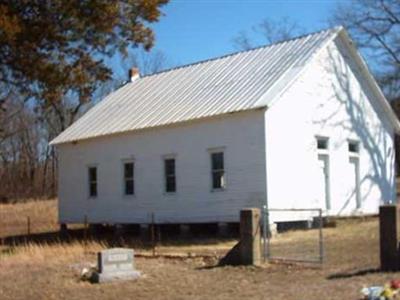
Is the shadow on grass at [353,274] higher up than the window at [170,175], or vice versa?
the window at [170,175]

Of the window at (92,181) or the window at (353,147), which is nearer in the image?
the window at (353,147)

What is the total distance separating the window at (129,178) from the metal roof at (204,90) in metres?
1.50

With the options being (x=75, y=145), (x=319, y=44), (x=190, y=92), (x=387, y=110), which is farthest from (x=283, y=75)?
(x=75, y=145)

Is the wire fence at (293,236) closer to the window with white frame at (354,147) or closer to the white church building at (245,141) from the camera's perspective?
the white church building at (245,141)

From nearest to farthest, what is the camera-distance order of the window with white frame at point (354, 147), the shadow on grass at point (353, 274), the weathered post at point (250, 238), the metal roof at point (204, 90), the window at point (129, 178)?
the shadow on grass at point (353, 274) → the weathered post at point (250, 238) → the metal roof at point (204, 90) → the window with white frame at point (354, 147) → the window at point (129, 178)

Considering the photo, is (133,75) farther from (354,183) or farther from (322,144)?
(354,183)

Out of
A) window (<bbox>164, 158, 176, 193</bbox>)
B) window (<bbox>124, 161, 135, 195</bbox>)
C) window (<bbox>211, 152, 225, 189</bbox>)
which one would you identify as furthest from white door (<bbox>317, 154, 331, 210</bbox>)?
window (<bbox>124, 161, 135, 195</bbox>)

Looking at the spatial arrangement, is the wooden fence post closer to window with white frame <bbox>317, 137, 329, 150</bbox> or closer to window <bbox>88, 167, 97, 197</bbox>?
window with white frame <bbox>317, 137, 329, 150</bbox>

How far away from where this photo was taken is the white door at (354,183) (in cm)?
2994

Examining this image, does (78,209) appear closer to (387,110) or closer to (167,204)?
(167,204)

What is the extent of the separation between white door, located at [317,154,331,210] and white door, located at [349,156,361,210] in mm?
1682

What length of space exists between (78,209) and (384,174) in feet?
44.0

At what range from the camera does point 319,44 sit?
93.6ft

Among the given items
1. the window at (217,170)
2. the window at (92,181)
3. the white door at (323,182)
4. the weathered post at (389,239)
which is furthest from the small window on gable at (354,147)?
the weathered post at (389,239)
